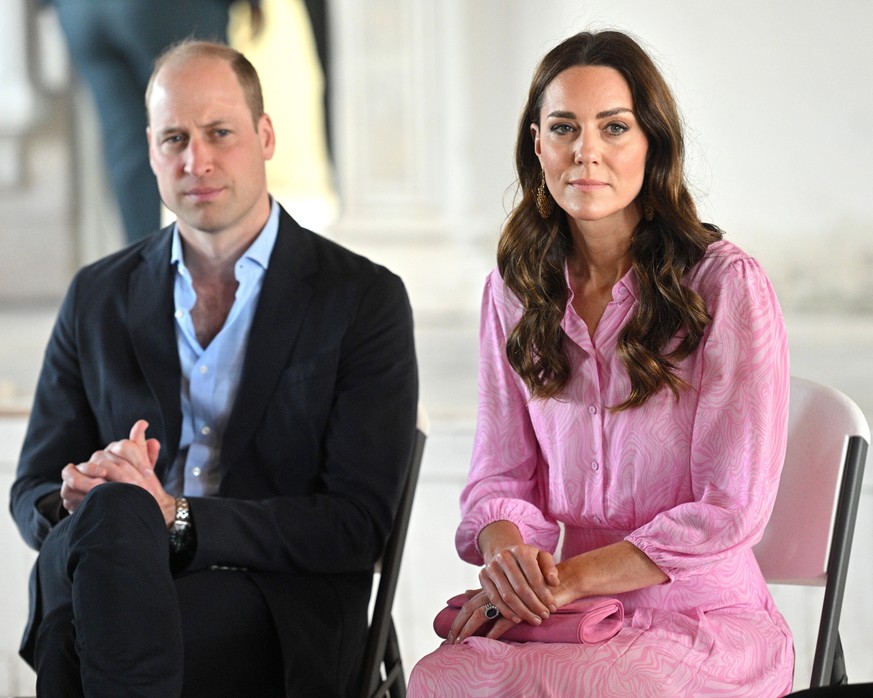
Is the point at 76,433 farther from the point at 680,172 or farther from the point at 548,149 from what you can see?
the point at 680,172

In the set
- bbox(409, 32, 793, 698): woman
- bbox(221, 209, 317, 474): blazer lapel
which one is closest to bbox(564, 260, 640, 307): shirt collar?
bbox(409, 32, 793, 698): woman

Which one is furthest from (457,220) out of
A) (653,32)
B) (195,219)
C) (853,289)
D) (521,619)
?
(521,619)

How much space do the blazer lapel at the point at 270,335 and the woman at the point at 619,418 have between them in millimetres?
430

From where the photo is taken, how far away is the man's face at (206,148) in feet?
8.20

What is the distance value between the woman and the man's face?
0.61m

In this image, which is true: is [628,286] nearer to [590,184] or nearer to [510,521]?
[590,184]

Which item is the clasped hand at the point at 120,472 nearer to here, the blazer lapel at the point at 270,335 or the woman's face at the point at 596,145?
the blazer lapel at the point at 270,335

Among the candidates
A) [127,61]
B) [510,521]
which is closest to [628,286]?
[510,521]

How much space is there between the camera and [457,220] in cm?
473

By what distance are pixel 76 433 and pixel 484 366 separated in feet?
2.94

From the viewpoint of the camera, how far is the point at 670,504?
1.99 m

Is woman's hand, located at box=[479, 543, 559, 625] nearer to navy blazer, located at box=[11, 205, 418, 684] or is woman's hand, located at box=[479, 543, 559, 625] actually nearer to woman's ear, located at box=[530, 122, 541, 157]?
navy blazer, located at box=[11, 205, 418, 684]

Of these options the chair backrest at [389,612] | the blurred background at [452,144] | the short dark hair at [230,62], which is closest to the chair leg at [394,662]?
the chair backrest at [389,612]

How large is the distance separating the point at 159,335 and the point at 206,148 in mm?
383
